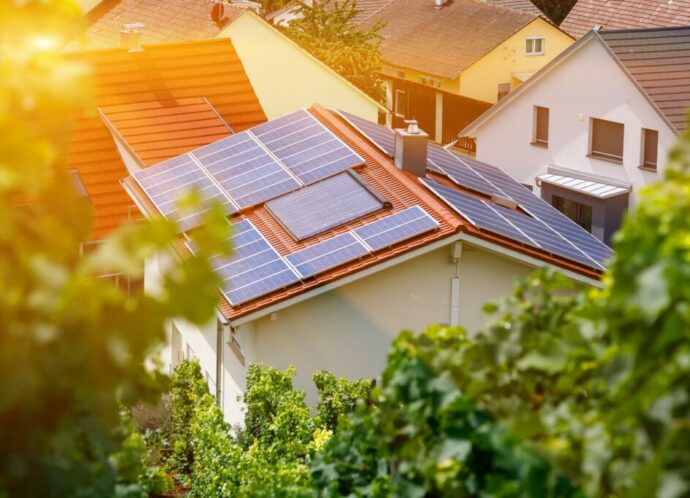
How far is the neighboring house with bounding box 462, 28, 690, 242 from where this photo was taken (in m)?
38.1

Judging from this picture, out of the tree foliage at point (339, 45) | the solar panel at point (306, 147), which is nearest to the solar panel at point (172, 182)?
the solar panel at point (306, 147)

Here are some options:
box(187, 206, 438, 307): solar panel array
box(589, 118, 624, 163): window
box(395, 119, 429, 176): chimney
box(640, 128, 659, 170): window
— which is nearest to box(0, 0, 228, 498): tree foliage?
box(187, 206, 438, 307): solar panel array

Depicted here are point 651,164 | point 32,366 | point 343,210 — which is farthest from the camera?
point 651,164

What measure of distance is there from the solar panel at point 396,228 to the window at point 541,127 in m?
21.3

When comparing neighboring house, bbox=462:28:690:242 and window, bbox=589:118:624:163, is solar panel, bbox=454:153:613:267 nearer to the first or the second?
neighboring house, bbox=462:28:690:242

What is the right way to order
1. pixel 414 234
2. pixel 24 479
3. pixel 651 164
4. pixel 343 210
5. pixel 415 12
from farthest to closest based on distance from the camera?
1. pixel 415 12
2. pixel 651 164
3. pixel 343 210
4. pixel 414 234
5. pixel 24 479

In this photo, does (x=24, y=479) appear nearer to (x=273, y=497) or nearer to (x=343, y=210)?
(x=273, y=497)

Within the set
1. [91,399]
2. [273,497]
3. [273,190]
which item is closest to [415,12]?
[273,190]

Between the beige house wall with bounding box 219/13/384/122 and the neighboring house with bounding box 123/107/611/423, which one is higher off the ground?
the neighboring house with bounding box 123/107/611/423

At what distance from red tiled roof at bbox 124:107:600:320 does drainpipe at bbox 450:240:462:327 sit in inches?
21.6

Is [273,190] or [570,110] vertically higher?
[273,190]

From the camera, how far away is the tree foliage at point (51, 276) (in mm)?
4684

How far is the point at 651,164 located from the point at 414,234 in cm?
1957

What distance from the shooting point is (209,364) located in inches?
904
